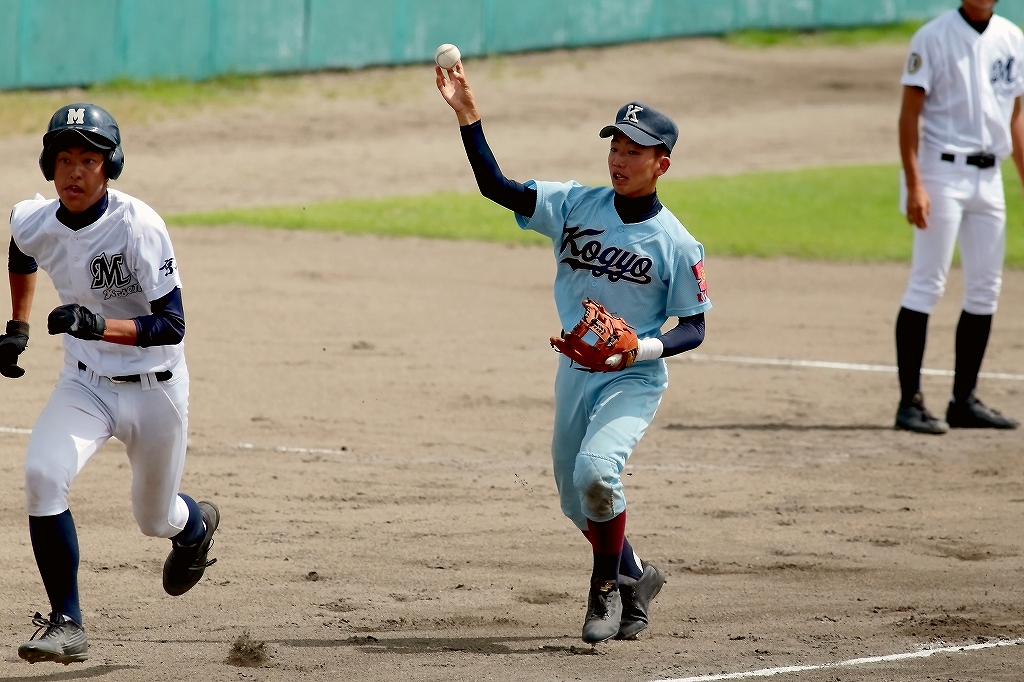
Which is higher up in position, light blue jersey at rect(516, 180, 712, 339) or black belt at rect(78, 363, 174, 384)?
light blue jersey at rect(516, 180, 712, 339)

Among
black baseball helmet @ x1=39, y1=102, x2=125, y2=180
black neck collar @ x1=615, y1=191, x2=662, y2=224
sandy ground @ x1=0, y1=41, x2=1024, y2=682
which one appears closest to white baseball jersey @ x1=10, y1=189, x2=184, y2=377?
black baseball helmet @ x1=39, y1=102, x2=125, y2=180

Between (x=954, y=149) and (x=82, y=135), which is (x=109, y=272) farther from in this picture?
(x=954, y=149)

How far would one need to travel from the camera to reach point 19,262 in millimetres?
4820

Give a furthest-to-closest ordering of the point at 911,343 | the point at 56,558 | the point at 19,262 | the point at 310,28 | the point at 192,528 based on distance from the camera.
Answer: the point at 310,28 < the point at 911,343 < the point at 192,528 < the point at 19,262 < the point at 56,558

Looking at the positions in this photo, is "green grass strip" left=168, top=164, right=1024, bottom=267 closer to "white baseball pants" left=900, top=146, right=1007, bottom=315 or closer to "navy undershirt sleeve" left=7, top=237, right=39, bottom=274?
"white baseball pants" left=900, top=146, right=1007, bottom=315

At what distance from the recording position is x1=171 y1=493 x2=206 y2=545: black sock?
5129 mm

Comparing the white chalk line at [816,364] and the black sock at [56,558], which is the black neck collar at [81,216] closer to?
the black sock at [56,558]

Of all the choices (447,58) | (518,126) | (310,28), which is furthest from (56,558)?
(310,28)

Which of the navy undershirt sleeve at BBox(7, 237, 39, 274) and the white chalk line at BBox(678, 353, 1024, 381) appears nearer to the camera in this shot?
the navy undershirt sleeve at BBox(7, 237, 39, 274)

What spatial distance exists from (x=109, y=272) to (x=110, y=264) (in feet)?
0.10

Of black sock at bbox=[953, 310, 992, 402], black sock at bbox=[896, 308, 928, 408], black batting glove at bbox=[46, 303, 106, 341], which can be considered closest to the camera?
black batting glove at bbox=[46, 303, 106, 341]

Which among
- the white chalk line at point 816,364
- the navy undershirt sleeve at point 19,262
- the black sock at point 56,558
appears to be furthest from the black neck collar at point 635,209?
the white chalk line at point 816,364

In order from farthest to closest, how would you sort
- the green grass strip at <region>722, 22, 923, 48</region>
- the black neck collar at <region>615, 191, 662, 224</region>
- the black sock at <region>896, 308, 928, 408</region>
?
1. the green grass strip at <region>722, 22, 923, 48</region>
2. the black sock at <region>896, 308, 928, 408</region>
3. the black neck collar at <region>615, 191, 662, 224</region>

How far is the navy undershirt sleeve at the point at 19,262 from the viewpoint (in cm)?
479
